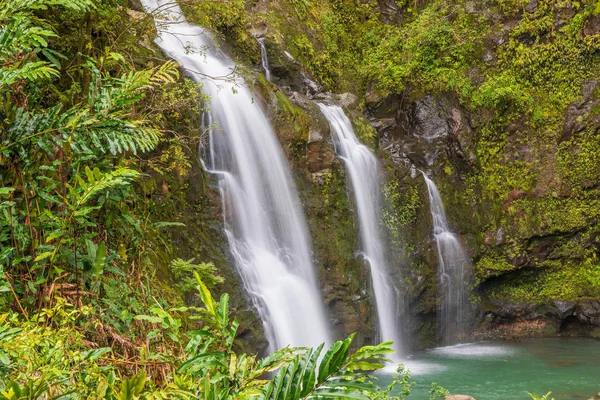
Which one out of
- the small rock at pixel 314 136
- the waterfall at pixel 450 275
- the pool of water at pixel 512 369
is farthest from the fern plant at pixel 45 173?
the waterfall at pixel 450 275

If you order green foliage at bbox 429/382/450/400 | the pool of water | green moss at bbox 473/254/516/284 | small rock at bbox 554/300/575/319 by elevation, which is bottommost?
the pool of water

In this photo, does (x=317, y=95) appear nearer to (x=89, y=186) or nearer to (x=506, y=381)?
(x=506, y=381)

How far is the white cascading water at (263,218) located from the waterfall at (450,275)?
167 inches

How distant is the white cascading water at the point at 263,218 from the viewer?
7.54 m

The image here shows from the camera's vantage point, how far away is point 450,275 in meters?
11.7

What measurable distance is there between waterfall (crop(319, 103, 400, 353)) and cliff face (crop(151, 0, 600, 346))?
0.38 metres

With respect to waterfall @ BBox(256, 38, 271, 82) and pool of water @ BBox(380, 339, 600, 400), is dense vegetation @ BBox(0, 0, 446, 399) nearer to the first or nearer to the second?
pool of water @ BBox(380, 339, 600, 400)

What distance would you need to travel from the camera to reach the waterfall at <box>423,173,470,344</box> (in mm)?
11641

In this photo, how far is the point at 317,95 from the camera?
11852 millimetres

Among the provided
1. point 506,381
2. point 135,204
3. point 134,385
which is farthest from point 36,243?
point 506,381

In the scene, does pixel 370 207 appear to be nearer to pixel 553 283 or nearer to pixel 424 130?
pixel 424 130

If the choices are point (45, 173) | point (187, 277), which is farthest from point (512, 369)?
point (45, 173)

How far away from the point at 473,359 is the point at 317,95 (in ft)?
21.9

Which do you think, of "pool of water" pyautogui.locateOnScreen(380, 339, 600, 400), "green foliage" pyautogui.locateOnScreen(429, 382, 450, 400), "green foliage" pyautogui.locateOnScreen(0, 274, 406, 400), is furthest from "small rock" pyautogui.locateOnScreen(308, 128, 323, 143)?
"green foliage" pyautogui.locateOnScreen(0, 274, 406, 400)
